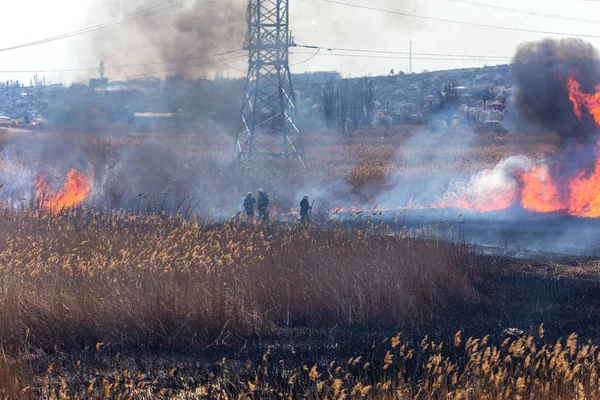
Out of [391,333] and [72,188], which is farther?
[72,188]

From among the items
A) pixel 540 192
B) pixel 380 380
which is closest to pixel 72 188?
pixel 540 192

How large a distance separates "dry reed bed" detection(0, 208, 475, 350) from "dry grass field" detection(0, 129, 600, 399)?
3cm

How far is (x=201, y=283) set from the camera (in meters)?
11.4

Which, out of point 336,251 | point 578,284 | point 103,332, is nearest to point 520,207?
point 578,284

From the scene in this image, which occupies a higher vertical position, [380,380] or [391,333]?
[380,380]

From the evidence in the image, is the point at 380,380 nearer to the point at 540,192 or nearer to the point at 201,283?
the point at 201,283

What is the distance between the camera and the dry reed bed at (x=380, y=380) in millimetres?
7105

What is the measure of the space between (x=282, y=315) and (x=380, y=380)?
159 inches

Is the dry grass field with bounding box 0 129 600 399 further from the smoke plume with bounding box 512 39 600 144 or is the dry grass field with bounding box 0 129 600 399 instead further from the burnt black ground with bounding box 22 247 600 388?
Result: the smoke plume with bounding box 512 39 600 144

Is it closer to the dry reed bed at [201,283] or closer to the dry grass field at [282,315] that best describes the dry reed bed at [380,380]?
the dry grass field at [282,315]

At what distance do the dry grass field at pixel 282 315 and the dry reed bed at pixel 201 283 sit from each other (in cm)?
3

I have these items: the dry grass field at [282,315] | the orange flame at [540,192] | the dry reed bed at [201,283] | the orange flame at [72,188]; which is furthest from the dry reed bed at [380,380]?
the orange flame at [540,192]

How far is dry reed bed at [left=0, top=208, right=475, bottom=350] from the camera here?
33.9 ft

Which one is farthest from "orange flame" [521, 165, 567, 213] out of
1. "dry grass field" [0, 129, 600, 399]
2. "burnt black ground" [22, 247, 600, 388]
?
"burnt black ground" [22, 247, 600, 388]
